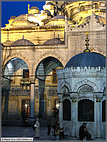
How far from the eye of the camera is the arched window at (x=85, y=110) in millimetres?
9336

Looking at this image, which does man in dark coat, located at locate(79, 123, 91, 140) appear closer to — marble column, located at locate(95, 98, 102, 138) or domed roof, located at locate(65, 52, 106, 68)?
marble column, located at locate(95, 98, 102, 138)

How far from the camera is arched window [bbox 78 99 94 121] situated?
9.34 m

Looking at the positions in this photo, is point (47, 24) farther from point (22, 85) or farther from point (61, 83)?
point (61, 83)

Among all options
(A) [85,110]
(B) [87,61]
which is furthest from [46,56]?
(A) [85,110]

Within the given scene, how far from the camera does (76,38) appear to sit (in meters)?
18.6

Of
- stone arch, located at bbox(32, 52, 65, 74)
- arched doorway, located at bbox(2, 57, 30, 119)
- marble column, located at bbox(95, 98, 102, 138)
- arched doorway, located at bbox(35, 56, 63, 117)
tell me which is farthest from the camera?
arched doorway, located at bbox(2, 57, 30, 119)

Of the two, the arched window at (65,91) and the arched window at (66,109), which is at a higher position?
the arched window at (65,91)

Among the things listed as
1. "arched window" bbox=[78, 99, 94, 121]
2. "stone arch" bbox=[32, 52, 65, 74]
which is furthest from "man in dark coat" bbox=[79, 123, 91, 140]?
"stone arch" bbox=[32, 52, 65, 74]

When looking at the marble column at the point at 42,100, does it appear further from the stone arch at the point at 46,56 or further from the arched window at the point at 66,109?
the arched window at the point at 66,109

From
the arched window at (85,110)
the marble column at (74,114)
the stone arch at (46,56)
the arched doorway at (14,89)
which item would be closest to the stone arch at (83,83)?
the marble column at (74,114)

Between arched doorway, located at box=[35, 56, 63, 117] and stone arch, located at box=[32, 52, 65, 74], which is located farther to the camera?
arched doorway, located at box=[35, 56, 63, 117]

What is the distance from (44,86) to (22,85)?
190 centimetres

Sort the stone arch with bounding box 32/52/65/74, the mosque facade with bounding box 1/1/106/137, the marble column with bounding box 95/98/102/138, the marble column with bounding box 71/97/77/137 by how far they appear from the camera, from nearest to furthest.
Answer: the marble column with bounding box 95/98/102/138 → the marble column with bounding box 71/97/77/137 → the stone arch with bounding box 32/52/65/74 → the mosque facade with bounding box 1/1/106/137

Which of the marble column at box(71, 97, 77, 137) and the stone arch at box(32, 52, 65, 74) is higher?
→ the stone arch at box(32, 52, 65, 74)
